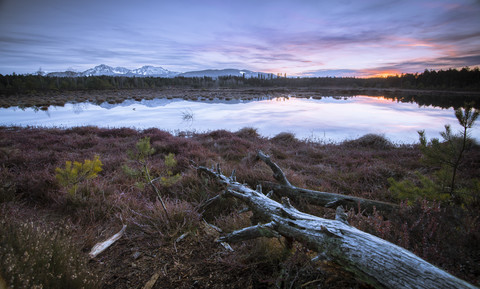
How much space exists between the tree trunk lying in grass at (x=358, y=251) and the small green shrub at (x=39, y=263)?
4.49 ft

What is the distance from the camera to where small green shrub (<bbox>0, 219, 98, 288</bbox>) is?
4.58ft

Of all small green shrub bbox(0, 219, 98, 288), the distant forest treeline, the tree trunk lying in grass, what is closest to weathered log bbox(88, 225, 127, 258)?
small green shrub bbox(0, 219, 98, 288)

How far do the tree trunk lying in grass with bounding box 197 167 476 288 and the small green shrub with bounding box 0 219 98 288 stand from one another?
1368 mm

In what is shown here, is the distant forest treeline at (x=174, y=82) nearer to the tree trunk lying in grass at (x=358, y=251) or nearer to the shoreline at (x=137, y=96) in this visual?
the shoreline at (x=137, y=96)

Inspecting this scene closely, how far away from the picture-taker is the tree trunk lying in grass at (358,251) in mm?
1356

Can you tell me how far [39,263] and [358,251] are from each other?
259cm

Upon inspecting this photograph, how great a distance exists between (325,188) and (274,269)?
3.49 metres

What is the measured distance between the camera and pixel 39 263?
5.41ft

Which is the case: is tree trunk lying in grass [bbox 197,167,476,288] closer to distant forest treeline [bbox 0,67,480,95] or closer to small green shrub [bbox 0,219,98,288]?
small green shrub [bbox 0,219,98,288]

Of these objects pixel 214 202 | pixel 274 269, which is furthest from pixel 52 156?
pixel 274 269

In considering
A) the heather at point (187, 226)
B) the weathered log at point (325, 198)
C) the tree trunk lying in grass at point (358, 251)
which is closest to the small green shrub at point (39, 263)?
the heather at point (187, 226)

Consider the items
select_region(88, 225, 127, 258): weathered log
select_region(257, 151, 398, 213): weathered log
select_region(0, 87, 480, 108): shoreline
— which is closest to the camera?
select_region(88, 225, 127, 258): weathered log

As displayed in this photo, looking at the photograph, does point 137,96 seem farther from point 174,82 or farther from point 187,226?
point 174,82

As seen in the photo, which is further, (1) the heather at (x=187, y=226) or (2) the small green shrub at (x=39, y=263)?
(1) the heather at (x=187, y=226)
